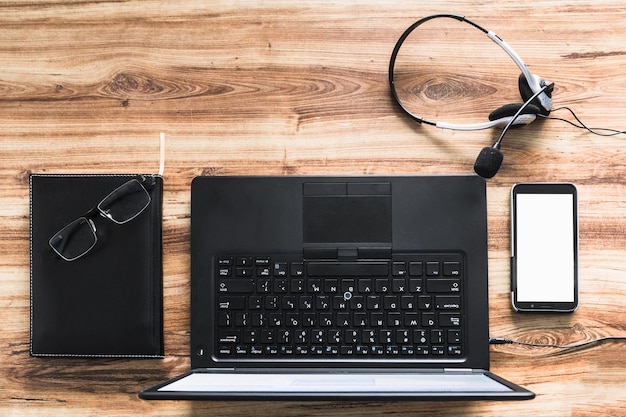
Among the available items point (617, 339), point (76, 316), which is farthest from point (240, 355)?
point (617, 339)

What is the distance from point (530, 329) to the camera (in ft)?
3.22

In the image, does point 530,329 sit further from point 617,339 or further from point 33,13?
point 33,13

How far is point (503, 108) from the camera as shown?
3.13 feet

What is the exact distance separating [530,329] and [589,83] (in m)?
0.46

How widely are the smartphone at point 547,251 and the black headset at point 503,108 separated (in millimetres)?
118

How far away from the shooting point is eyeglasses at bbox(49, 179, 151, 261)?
3.16ft

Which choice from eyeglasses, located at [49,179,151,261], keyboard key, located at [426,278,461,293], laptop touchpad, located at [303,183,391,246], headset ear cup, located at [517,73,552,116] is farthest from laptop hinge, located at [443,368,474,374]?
eyeglasses, located at [49,179,151,261]

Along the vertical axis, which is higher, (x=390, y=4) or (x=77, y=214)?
(x=390, y=4)

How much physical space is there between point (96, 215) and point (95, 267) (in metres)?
0.09

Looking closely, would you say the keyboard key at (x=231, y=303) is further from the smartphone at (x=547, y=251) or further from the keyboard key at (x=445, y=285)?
the smartphone at (x=547, y=251)

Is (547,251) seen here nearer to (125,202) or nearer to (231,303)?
(231,303)

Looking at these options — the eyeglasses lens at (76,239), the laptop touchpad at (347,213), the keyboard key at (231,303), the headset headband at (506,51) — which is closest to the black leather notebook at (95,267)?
the eyeglasses lens at (76,239)

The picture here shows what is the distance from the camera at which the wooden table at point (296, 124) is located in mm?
981

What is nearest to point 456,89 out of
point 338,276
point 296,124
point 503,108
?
point 503,108
